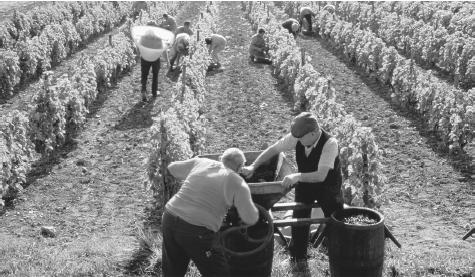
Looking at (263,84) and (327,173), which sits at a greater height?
(327,173)

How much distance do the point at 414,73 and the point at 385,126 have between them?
181 centimetres

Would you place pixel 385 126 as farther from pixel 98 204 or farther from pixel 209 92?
pixel 98 204

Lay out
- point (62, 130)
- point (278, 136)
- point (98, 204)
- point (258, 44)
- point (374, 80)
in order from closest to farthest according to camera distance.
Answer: point (98, 204) → point (62, 130) → point (278, 136) → point (374, 80) → point (258, 44)

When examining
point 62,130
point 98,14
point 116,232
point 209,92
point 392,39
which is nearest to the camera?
point 116,232

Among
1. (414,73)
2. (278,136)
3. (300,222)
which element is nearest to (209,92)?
(278,136)

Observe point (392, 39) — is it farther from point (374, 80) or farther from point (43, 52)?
point (43, 52)

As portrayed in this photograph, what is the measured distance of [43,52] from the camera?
15750 millimetres

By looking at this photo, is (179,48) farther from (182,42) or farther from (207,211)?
(207,211)

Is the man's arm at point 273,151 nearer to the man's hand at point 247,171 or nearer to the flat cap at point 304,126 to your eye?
the man's hand at point 247,171

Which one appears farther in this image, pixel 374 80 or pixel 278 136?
pixel 374 80

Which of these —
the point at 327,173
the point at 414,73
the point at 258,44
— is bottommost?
the point at 258,44

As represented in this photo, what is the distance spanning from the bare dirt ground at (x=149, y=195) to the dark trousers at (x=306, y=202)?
0.66ft

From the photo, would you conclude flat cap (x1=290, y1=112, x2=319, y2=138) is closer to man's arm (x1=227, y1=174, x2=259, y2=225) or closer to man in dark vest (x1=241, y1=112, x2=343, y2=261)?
man in dark vest (x1=241, y1=112, x2=343, y2=261)

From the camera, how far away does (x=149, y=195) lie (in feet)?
26.7
